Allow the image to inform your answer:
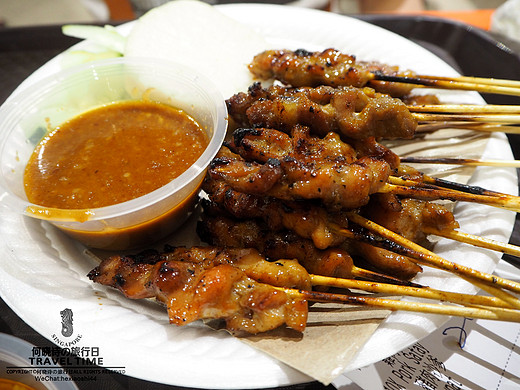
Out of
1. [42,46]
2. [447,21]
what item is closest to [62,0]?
[42,46]

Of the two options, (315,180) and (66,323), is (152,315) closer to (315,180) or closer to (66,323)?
(66,323)

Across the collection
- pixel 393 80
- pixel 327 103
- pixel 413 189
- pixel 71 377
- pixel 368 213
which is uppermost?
pixel 393 80

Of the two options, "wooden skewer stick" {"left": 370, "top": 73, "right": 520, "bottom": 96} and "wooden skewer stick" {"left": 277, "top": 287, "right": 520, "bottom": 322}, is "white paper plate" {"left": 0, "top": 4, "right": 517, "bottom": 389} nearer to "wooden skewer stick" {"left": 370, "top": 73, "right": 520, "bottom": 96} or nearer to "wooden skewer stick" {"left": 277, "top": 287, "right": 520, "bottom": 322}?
"wooden skewer stick" {"left": 277, "top": 287, "right": 520, "bottom": 322}

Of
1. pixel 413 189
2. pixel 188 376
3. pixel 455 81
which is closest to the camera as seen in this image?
pixel 188 376

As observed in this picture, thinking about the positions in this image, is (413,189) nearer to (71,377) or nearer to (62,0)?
(71,377)

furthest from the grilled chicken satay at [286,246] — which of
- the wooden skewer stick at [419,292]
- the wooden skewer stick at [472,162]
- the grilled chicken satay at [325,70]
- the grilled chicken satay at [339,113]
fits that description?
the grilled chicken satay at [325,70]
